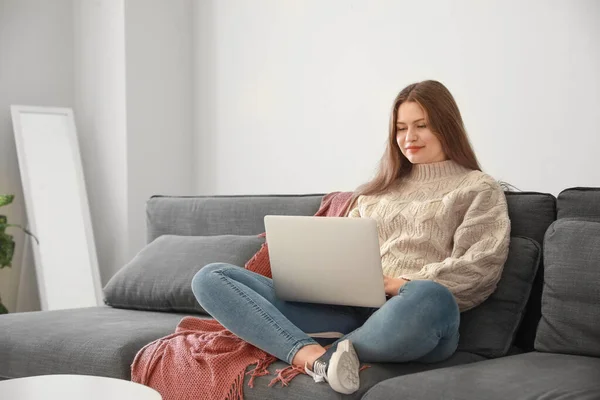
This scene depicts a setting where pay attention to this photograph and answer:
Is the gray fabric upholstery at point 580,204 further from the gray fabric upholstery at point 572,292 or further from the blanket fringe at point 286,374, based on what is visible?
the blanket fringe at point 286,374

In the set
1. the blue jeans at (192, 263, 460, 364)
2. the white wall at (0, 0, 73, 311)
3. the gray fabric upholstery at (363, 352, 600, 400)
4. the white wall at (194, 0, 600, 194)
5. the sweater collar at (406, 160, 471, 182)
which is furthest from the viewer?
the white wall at (0, 0, 73, 311)

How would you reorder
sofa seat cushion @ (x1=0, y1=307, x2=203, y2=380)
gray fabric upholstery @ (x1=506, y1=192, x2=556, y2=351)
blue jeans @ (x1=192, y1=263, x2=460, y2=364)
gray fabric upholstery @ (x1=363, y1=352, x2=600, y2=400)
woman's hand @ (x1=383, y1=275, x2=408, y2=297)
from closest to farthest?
gray fabric upholstery @ (x1=363, y1=352, x2=600, y2=400) → blue jeans @ (x1=192, y1=263, x2=460, y2=364) → woman's hand @ (x1=383, y1=275, x2=408, y2=297) → gray fabric upholstery @ (x1=506, y1=192, x2=556, y2=351) → sofa seat cushion @ (x1=0, y1=307, x2=203, y2=380)

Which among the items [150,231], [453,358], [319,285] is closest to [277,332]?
[319,285]

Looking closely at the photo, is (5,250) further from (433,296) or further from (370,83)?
(433,296)

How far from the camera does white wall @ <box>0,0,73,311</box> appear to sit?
459cm

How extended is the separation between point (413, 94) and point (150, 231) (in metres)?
1.38

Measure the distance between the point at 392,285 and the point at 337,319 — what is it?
8.5 inches

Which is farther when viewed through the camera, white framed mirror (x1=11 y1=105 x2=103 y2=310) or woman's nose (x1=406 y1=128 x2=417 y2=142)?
white framed mirror (x1=11 y1=105 x2=103 y2=310)

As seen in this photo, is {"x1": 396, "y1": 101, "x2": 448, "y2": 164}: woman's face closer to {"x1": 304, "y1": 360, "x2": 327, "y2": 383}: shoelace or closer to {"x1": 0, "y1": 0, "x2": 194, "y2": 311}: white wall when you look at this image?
{"x1": 304, "y1": 360, "x2": 327, "y2": 383}: shoelace

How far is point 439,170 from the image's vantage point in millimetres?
2654

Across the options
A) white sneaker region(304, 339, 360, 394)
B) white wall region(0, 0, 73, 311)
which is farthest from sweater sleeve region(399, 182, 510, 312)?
white wall region(0, 0, 73, 311)

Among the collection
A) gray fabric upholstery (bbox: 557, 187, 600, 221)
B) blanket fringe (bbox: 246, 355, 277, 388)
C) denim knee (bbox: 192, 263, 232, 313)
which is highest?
gray fabric upholstery (bbox: 557, 187, 600, 221)

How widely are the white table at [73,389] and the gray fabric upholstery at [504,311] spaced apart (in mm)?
903

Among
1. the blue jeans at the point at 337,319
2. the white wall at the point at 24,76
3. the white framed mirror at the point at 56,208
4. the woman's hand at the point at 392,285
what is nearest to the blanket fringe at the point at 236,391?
the blue jeans at the point at 337,319
